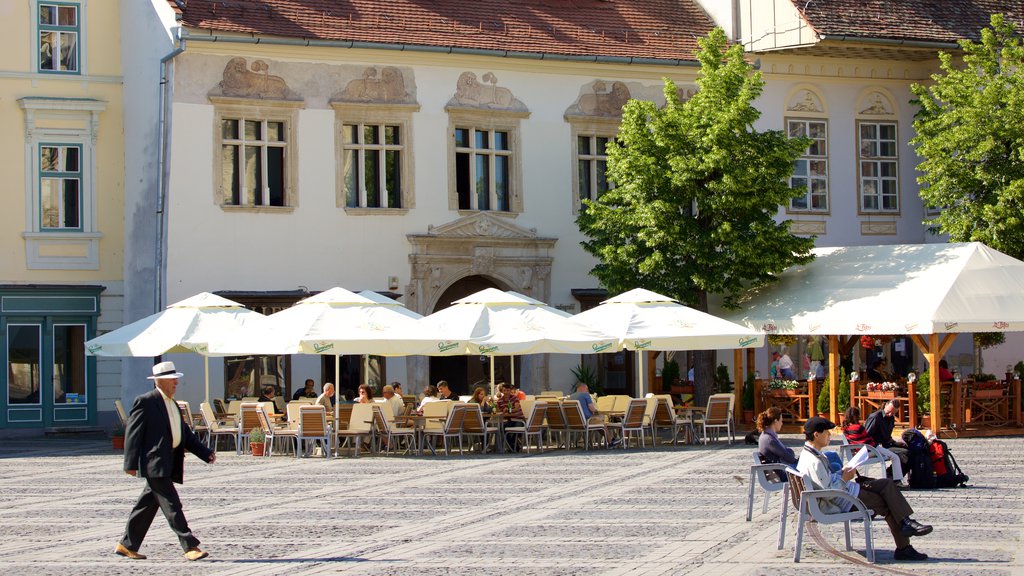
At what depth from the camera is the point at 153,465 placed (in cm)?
1220

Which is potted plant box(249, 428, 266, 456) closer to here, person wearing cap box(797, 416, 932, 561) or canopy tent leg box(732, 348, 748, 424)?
canopy tent leg box(732, 348, 748, 424)

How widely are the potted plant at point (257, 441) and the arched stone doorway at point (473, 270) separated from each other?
7.80 meters

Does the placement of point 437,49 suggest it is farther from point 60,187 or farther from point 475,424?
point 475,424

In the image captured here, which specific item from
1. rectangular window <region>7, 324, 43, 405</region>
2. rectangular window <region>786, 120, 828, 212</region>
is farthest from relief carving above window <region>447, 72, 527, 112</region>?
rectangular window <region>7, 324, 43, 405</region>

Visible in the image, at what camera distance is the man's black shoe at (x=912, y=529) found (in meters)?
12.1

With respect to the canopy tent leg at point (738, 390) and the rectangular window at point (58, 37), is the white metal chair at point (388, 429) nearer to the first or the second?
the canopy tent leg at point (738, 390)

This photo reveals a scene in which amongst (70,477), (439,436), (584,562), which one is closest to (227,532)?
Answer: (584,562)

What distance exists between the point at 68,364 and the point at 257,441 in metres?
8.63

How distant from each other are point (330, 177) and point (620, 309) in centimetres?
808

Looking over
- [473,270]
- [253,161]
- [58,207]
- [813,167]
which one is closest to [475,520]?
[253,161]

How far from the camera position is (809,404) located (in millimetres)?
26875

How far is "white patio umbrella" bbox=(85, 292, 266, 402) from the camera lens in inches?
953

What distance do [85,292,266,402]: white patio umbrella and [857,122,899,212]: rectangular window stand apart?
1529 centimetres

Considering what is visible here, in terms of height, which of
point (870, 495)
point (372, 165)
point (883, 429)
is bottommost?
point (870, 495)
